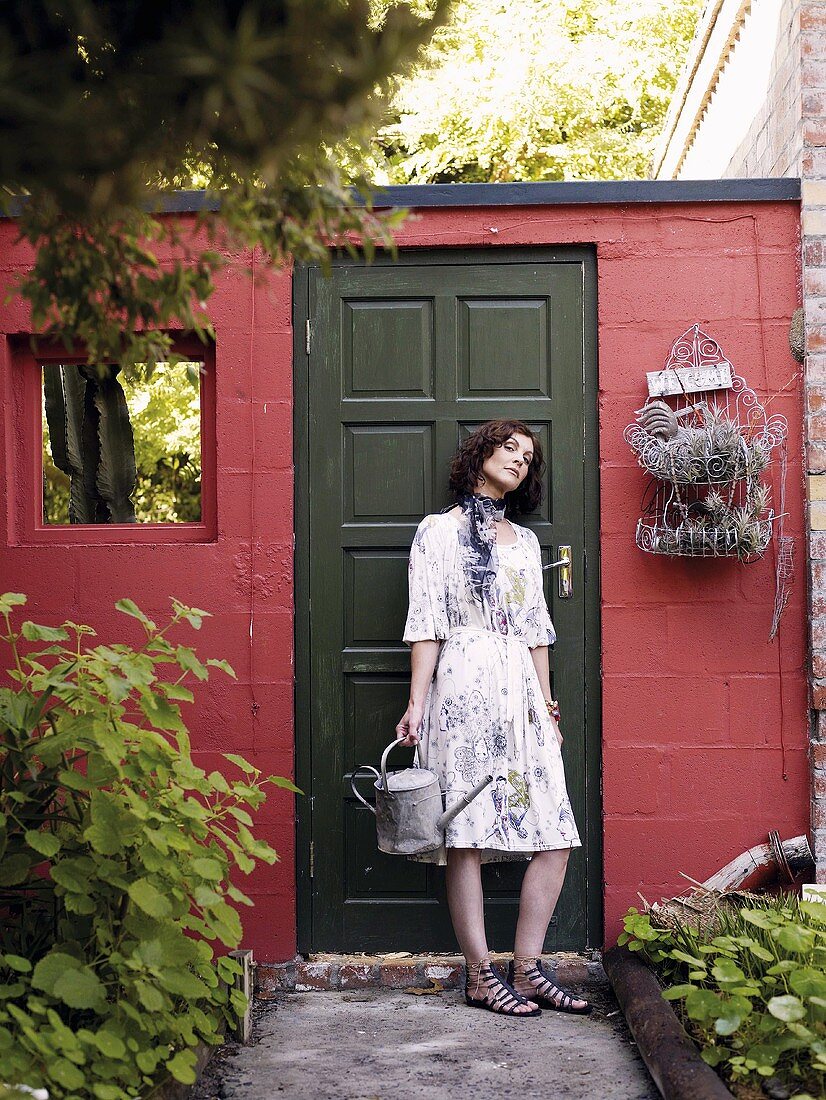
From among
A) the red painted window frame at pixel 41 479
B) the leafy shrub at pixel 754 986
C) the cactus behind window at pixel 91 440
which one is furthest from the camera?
the cactus behind window at pixel 91 440

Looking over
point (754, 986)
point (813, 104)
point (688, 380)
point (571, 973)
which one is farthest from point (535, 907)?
point (813, 104)

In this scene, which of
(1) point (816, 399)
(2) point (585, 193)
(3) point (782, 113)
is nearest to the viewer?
(1) point (816, 399)

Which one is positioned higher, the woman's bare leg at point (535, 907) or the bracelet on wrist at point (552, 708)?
the bracelet on wrist at point (552, 708)

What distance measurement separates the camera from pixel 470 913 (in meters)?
3.90

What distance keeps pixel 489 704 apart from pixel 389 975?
1.10 m

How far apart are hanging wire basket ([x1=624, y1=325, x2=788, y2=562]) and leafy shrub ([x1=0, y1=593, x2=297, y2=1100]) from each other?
1697mm

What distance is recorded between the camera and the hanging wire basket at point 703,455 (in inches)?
157

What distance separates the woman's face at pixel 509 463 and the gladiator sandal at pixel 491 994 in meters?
1.62

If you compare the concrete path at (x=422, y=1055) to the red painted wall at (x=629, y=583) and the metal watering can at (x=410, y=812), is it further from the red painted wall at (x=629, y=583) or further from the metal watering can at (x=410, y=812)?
the metal watering can at (x=410, y=812)

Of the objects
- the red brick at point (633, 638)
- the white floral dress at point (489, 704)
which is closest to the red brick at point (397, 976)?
the white floral dress at point (489, 704)

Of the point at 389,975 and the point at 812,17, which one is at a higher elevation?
the point at 812,17

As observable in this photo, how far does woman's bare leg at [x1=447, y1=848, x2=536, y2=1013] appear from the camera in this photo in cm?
389

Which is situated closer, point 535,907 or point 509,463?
point 535,907

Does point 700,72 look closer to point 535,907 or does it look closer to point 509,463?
point 509,463
